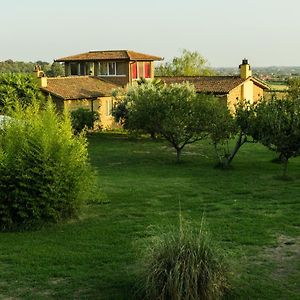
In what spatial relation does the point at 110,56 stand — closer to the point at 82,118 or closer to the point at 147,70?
the point at 147,70

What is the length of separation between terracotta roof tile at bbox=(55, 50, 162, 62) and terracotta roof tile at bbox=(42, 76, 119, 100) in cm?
237

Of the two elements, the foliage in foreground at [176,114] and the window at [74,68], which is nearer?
the foliage in foreground at [176,114]

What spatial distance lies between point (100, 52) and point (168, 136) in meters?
22.8

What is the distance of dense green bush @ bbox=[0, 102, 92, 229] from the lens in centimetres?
1381

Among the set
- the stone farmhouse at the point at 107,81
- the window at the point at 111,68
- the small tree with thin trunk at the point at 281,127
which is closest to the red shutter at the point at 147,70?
the stone farmhouse at the point at 107,81

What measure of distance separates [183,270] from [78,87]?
32.4 m

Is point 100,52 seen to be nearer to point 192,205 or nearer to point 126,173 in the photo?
point 126,173

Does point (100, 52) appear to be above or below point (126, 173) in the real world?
above

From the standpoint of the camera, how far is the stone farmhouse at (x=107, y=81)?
38.5 meters

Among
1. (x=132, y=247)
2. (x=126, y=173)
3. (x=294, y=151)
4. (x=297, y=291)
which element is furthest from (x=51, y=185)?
(x=294, y=151)

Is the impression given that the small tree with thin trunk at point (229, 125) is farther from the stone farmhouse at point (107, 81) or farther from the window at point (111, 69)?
the window at point (111, 69)

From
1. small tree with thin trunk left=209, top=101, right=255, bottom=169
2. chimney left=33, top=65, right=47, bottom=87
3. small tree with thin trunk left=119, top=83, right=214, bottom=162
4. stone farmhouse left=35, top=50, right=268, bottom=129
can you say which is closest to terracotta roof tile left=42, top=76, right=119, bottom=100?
stone farmhouse left=35, top=50, right=268, bottom=129

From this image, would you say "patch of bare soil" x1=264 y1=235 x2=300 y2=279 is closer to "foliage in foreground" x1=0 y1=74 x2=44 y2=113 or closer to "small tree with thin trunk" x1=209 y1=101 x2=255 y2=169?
"small tree with thin trunk" x1=209 y1=101 x2=255 y2=169

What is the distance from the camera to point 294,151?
68.6 feet
